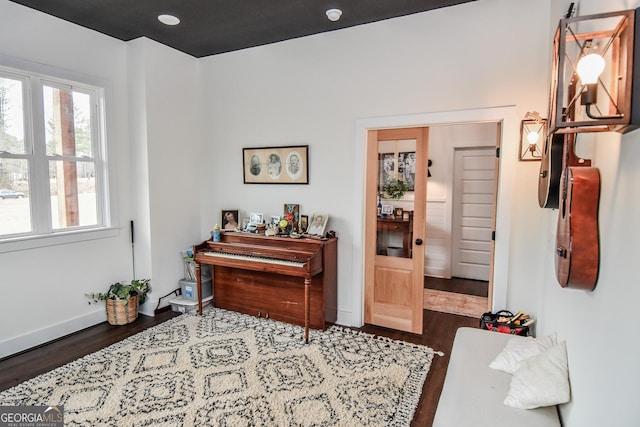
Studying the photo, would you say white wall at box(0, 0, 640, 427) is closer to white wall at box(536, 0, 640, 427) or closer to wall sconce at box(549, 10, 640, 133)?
white wall at box(536, 0, 640, 427)

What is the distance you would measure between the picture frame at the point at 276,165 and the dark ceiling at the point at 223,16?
118cm

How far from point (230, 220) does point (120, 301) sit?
1.41m

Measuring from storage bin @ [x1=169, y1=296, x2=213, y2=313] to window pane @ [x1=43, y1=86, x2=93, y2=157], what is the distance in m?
1.83

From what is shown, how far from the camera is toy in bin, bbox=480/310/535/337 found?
2.73m

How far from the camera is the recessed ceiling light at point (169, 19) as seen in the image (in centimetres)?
330

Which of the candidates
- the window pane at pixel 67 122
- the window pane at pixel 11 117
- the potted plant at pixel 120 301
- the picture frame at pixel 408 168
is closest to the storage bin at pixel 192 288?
the potted plant at pixel 120 301

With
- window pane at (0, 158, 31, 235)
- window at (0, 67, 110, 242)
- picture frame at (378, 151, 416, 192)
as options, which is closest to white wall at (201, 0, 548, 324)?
picture frame at (378, 151, 416, 192)

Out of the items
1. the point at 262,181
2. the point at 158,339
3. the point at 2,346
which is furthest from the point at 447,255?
the point at 2,346

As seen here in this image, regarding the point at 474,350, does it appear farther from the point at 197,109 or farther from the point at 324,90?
the point at 197,109

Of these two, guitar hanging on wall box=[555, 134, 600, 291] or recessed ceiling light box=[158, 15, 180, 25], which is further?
recessed ceiling light box=[158, 15, 180, 25]

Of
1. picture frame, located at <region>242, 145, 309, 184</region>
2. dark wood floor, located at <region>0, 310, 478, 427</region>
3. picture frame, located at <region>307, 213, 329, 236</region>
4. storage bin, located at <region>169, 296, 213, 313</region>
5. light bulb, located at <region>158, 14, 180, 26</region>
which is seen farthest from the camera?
storage bin, located at <region>169, 296, 213, 313</region>

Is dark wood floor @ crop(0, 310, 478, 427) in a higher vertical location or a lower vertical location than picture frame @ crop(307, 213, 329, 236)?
lower

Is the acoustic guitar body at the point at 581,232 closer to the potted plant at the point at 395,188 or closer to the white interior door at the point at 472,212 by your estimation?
the potted plant at the point at 395,188

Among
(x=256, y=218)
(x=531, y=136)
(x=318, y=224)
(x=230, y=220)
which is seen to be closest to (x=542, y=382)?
(x=531, y=136)
